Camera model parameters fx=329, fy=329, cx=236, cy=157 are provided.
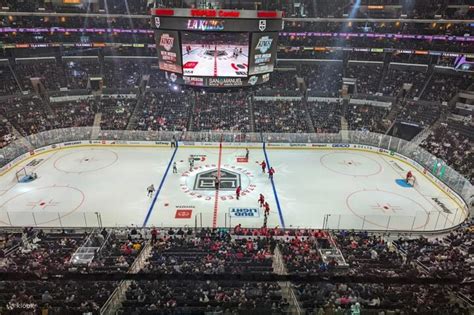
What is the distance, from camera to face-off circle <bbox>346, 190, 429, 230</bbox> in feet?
60.3

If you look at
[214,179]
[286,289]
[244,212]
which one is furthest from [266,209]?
[286,289]

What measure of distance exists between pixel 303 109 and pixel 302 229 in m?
20.8

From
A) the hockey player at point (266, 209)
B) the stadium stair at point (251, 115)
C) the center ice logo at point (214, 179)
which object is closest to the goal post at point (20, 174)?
the center ice logo at point (214, 179)

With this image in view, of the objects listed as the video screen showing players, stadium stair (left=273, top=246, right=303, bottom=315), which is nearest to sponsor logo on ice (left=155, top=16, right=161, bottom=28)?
the video screen showing players

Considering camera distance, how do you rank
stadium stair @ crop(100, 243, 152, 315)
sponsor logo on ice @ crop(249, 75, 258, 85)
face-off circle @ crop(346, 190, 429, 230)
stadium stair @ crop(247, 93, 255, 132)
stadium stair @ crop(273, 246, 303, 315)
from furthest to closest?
stadium stair @ crop(247, 93, 255, 132) < sponsor logo on ice @ crop(249, 75, 258, 85) < face-off circle @ crop(346, 190, 429, 230) < stadium stair @ crop(273, 246, 303, 315) < stadium stair @ crop(100, 243, 152, 315)

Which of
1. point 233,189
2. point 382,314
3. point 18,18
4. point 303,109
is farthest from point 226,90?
point 18,18

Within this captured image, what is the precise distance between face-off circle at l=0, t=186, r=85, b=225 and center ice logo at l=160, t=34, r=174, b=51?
10269 millimetres

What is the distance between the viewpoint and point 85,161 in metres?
25.4

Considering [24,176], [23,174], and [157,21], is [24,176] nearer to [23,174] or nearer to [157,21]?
[23,174]

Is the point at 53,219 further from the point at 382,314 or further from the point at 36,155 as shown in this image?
the point at 382,314

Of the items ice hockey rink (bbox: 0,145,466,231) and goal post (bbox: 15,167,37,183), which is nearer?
ice hockey rink (bbox: 0,145,466,231)

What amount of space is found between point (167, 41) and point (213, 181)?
364 inches

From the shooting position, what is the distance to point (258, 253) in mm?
13266

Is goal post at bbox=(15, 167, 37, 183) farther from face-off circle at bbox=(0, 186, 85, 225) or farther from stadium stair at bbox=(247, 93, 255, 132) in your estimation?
stadium stair at bbox=(247, 93, 255, 132)
